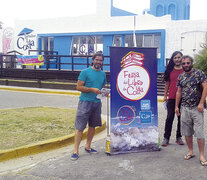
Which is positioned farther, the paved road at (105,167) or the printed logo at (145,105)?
the printed logo at (145,105)

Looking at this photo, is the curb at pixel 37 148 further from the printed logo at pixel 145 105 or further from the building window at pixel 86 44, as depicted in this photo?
the building window at pixel 86 44

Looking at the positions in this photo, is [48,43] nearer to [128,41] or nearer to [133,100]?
[128,41]

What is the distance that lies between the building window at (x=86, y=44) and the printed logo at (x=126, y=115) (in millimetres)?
17082

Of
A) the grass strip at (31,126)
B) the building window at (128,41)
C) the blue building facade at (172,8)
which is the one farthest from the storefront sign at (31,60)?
the blue building facade at (172,8)

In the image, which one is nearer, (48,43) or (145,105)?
(145,105)

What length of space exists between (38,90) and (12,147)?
435 inches

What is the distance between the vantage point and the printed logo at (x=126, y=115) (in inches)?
213

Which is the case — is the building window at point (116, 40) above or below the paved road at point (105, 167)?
above

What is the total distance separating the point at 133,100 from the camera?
215 inches

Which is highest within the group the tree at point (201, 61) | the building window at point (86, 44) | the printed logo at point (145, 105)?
the building window at point (86, 44)

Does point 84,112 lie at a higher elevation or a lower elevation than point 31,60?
lower

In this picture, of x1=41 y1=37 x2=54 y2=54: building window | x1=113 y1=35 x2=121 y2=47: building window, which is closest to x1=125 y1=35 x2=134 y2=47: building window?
x1=113 y1=35 x2=121 y2=47: building window

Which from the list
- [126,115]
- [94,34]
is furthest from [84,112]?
[94,34]

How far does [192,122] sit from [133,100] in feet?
3.57
